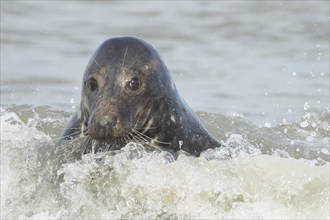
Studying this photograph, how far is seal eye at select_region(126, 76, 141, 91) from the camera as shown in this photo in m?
6.13

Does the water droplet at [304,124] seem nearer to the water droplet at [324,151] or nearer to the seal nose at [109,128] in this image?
the water droplet at [324,151]

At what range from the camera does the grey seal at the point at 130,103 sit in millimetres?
5961

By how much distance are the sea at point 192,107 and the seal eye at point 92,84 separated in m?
0.42

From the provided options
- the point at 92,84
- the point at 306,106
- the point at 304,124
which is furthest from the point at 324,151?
the point at 92,84

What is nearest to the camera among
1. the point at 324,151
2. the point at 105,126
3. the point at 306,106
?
the point at 105,126

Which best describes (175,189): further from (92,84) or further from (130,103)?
(92,84)

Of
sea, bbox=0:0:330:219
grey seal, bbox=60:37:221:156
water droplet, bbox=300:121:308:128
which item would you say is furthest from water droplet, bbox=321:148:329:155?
grey seal, bbox=60:37:221:156

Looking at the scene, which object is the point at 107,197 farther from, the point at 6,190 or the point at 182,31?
the point at 182,31

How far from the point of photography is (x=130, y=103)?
20.1ft

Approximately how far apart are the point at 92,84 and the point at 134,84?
9.9 inches

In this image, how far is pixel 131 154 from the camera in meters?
6.00

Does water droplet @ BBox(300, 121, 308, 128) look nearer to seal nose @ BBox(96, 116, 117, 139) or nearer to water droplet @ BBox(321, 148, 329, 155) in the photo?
water droplet @ BBox(321, 148, 329, 155)

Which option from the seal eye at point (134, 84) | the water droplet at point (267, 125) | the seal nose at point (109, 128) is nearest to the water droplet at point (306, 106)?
the water droplet at point (267, 125)

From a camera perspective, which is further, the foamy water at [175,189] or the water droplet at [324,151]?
the water droplet at [324,151]
